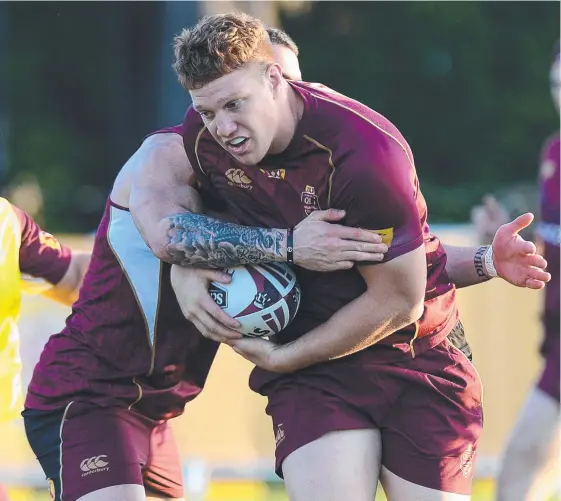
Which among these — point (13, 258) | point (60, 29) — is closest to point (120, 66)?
point (60, 29)

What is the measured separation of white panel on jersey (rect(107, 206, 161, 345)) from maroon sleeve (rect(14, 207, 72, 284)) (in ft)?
1.90

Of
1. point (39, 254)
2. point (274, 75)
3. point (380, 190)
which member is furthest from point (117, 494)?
point (274, 75)

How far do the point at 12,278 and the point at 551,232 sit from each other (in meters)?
3.54

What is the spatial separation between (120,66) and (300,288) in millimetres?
16237

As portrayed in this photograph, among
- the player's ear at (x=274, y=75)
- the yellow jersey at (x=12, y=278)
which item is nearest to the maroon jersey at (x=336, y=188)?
the player's ear at (x=274, y=75)

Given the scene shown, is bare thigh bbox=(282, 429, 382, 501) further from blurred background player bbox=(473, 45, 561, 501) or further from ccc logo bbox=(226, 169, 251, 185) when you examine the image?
blurred background player bbox=(473, 45, 561, 501)

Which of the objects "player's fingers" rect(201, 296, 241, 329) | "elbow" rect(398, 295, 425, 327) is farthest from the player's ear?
"elbow" rect(398, 295, 425, 327)

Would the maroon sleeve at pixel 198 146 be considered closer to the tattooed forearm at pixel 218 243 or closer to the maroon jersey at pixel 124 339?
the tattooed forearm at pixel 218 243

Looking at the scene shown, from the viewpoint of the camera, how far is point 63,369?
502 cm

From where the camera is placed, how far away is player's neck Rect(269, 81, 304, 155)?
445 centimetres

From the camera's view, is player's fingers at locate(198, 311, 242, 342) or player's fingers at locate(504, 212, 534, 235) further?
player's fingers at locate(504, 212, 534, 235)

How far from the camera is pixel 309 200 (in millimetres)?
4492

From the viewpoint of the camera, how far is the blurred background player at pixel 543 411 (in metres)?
6.97

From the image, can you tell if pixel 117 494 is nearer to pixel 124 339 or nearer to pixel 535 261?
pixel 124 339
